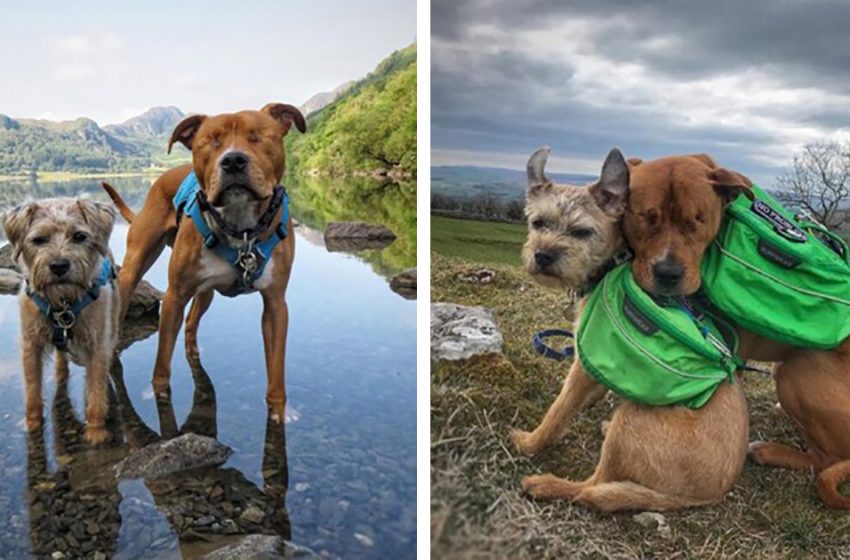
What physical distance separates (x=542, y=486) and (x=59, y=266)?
1703mm

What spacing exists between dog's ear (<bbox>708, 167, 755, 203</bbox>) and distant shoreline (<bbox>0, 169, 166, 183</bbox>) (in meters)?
1.94

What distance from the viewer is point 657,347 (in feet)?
8.59

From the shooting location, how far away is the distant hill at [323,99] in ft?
11.4

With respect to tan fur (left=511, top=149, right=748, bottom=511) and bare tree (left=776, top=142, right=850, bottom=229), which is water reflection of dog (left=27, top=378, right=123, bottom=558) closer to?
tan fur (left=511, top=149, right=748, bottom=511)

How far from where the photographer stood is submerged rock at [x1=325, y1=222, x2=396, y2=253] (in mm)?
3568

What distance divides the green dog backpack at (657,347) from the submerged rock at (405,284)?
3.27 feet

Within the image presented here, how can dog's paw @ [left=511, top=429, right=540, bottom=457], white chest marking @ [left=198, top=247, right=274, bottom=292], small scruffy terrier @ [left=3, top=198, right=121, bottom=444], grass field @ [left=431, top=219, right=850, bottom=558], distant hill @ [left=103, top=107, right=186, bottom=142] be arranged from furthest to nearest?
distant hill @ [left=103, top=107, right=186, bottom=142] → white chest marking @ [left=198, top=247, right=274, bottom=292] → small scruffy terrier @ [left=3, top=198, right=121, bottom=444] → dog's paw @ [left=511, top=429, right=540, bottom=457] → grass field @ [left=431, top=219, right=850, bottom=558]

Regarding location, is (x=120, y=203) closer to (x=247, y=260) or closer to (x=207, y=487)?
(x=247, y=260)

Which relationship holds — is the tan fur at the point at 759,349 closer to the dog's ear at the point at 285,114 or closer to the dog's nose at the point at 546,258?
the dog's nose at the point at 546,258

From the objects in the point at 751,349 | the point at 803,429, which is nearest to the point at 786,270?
the point at 751,349

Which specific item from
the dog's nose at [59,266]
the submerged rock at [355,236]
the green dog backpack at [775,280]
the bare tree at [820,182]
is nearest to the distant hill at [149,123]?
the dog's nose at [59,266]

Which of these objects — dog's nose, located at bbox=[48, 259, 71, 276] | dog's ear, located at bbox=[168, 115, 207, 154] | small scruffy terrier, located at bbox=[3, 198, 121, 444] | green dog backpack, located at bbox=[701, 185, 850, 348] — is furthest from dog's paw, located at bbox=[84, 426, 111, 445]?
green dog backpack, located at bbox=[701, 185, 850, 348]

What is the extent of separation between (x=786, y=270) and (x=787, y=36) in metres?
0.71

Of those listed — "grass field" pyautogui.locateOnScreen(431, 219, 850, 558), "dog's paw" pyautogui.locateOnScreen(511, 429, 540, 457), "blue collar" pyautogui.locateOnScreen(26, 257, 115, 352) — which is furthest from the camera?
"blue collar" pyautogui.locateOnScreen(26, 257, 115, 352)
